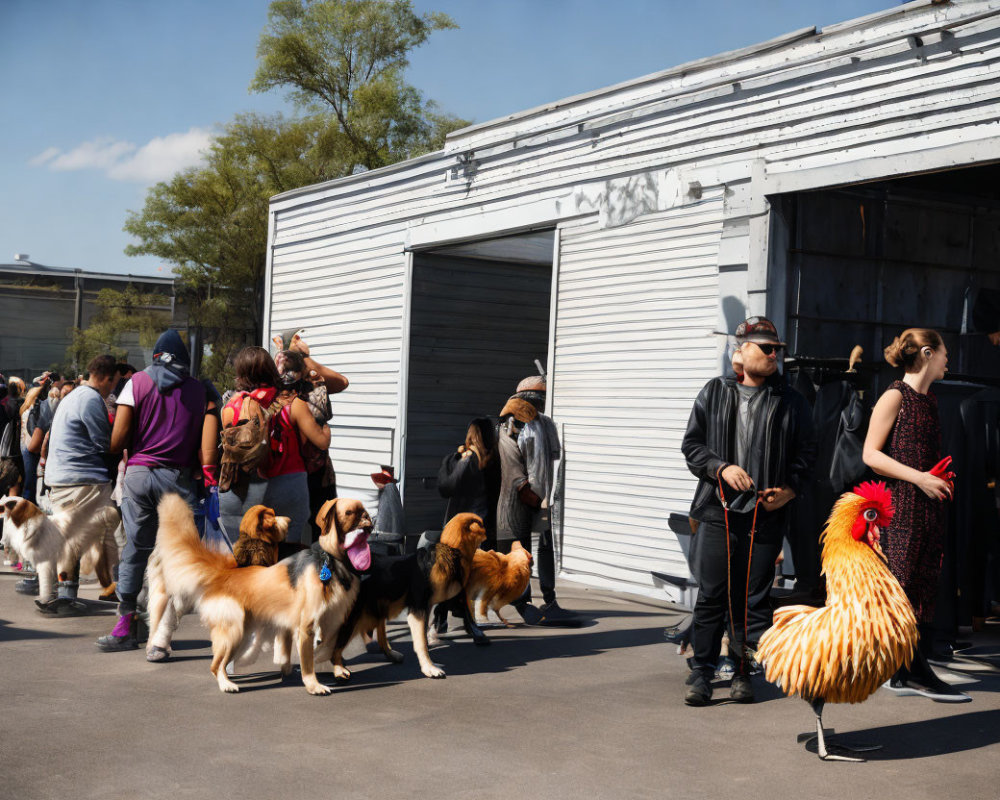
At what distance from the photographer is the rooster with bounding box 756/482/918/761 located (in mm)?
4871

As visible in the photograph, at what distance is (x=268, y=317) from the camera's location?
615 inches

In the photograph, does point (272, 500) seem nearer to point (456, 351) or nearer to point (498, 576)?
point (498, 576)

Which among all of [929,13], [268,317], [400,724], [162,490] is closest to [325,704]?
[400,724]

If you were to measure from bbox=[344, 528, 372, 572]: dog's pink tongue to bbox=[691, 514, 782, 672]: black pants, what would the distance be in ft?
5.88

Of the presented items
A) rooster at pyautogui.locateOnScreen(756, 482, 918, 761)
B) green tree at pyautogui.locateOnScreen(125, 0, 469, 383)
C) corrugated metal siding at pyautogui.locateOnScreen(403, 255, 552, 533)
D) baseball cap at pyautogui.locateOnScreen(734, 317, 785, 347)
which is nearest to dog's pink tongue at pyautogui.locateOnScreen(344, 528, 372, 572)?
rooster at pyautogui.locateOnScreen(756, 482, 918, 761)

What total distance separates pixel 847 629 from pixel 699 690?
1.28 metres

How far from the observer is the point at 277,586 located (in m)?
6.14

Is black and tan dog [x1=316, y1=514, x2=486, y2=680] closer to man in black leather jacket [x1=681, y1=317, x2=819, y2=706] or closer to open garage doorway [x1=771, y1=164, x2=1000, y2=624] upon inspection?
man in black leather jacket [x1=681, y1=317, x2=819, y2=706]

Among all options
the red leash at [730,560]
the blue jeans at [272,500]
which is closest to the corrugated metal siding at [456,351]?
the blue jeans at [272,500]

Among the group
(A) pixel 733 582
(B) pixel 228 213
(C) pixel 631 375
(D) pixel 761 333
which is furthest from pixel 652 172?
(B) pixel 228 213

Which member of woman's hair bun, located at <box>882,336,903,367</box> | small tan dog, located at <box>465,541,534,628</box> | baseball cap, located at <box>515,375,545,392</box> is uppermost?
woman's hair bun, located at <box>882,336,903,367</box>

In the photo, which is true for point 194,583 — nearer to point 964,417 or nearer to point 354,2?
point 964,417

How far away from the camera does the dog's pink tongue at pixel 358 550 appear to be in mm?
6091

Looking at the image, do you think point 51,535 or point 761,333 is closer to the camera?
point 761,333
